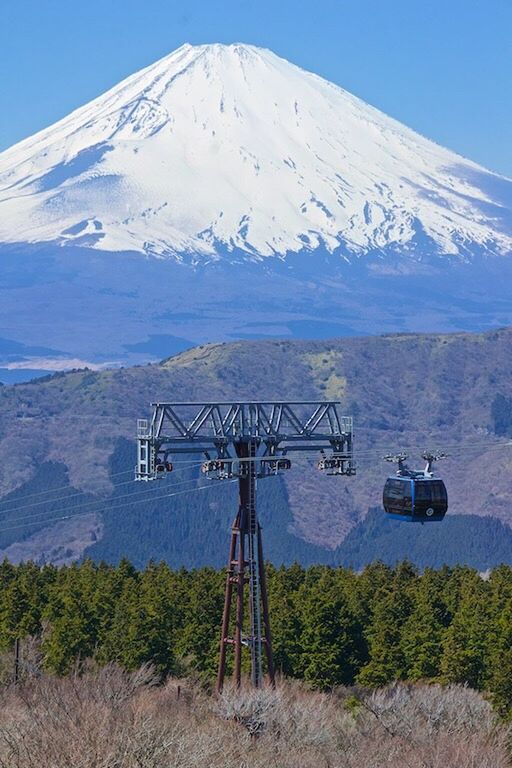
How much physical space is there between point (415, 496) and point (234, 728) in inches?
387

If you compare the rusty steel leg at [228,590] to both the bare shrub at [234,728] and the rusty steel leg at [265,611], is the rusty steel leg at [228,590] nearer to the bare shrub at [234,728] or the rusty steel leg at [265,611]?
the bare shrub at [234,728]

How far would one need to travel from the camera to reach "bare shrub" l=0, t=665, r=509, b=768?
47.6 m

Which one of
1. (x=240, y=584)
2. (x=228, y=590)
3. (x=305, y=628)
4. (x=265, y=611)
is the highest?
(x=240, y=584)

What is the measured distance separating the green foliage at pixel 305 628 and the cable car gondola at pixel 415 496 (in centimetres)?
1596

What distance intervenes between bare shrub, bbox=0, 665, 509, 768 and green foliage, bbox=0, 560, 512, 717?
19.9 feet

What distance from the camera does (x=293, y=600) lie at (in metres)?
89.6

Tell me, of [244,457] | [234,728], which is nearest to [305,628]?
[244,457]

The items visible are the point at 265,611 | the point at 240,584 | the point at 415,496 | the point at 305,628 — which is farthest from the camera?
the point at 305,628

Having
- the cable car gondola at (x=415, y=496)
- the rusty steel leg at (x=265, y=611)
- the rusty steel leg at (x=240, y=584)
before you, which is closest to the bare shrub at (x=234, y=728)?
the rusty steel leg at (x=240, y=584)

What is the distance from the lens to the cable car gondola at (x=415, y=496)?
62.9 meters

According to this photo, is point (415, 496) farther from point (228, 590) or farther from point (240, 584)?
point (228, 590)

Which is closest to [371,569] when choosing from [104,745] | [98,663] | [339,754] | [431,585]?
[431,585]

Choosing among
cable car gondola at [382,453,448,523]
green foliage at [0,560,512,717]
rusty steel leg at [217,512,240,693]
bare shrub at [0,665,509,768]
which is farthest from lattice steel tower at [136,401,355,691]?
green foliage at [0,560,512,717]

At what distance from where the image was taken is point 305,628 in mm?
85688
